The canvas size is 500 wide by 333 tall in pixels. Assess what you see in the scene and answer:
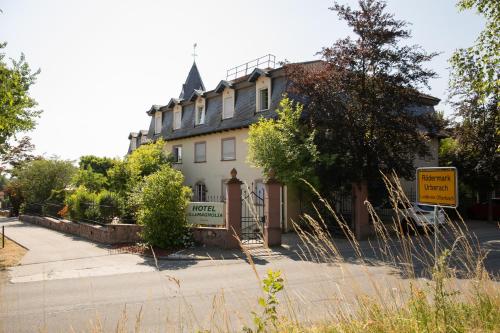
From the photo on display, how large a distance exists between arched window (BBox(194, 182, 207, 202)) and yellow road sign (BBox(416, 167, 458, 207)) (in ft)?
64.8

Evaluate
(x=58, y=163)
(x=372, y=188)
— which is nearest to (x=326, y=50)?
(x=372, y=188)

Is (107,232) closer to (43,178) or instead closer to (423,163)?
(43,178)

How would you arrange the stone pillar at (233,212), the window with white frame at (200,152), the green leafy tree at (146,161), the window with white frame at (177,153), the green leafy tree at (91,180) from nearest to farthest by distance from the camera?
1. the stone pillar at (233,212)
2. the green leafy tree at (91,180)
3. the green leafy tree at (146,161)
4. the window with white frame at (200,152)
5. the window with white frame at (177,153)

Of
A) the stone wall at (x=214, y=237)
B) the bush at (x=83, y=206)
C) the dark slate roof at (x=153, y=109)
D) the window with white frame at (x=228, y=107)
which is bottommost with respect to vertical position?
the stone wall at (x=214, y=237)

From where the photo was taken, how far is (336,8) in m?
16.0

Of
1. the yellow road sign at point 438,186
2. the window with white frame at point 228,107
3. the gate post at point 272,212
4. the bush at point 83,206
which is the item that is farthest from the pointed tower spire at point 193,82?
the yellow road sign at point 438,186

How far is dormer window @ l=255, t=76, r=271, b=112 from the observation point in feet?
68.6

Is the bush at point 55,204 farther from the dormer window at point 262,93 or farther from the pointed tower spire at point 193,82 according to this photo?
Answer: the pointed tower spire at point 193,82

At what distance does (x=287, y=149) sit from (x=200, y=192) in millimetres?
10143

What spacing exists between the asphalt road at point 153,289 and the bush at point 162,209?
1272mm

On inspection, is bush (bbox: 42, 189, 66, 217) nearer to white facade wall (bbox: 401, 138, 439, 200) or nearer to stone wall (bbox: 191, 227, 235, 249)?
stone wall (bbox: 191, 227, 235, 249)

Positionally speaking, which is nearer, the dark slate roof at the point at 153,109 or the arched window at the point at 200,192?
the arched window at the point at 200,192

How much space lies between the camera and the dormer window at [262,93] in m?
20.9

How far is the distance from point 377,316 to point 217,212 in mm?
11239
